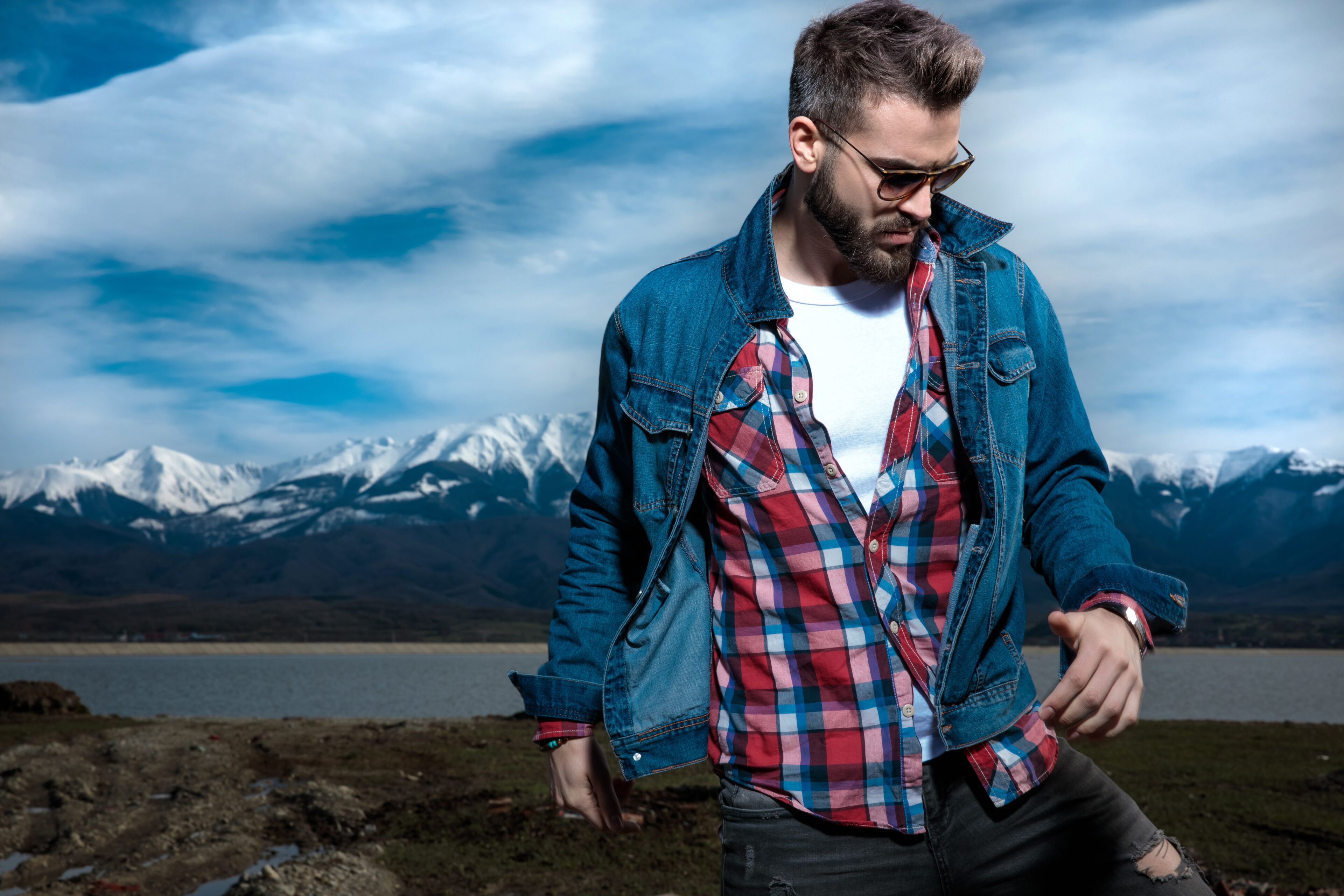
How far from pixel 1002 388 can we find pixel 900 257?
0.37m

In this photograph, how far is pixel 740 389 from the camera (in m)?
2.29

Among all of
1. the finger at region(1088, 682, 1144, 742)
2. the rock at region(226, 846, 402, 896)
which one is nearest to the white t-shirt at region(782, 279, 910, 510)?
the finger at region(1088, 682, 1144, 742)

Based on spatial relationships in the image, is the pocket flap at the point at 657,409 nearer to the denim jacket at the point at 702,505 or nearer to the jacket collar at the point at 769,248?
the denim jacket at the point at 702,505

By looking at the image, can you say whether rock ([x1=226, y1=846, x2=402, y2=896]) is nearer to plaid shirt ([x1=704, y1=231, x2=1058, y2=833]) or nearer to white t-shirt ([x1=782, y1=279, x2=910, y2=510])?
plaid shirt ([x1=704, y1=231, x2=1058, y2=833])

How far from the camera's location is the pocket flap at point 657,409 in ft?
7.52

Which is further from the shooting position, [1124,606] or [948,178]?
[948,178]

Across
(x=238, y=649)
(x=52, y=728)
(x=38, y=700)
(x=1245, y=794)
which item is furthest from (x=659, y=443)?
(x=238, y=649)

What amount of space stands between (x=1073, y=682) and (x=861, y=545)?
51 centimetres

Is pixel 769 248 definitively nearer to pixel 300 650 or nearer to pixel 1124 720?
pixel 1124 720

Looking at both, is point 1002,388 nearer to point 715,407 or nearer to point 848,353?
point 848,353

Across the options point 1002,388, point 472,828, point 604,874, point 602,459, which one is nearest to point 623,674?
point 602,459

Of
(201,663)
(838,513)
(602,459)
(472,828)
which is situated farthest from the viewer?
(201,663)

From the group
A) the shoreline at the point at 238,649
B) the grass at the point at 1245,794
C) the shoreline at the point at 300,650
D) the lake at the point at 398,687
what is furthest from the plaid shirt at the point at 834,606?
the shoreline at the point at 238,649

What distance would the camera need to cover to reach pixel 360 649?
136 m
